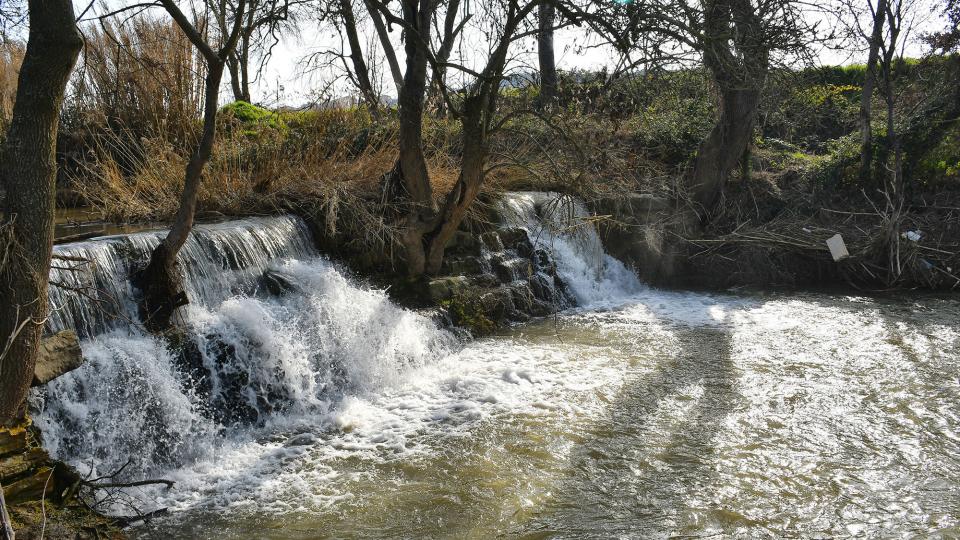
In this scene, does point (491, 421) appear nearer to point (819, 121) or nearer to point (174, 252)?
point (174, 252)

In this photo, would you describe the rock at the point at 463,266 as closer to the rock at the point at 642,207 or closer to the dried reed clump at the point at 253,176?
the dried reed clump at the point at 253,176

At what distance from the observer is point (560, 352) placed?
6605 mm

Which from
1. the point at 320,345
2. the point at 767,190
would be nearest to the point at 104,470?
the point at 320,345

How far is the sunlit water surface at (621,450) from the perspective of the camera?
3766mm

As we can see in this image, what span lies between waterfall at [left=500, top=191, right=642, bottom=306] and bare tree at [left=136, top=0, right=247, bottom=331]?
4193mm

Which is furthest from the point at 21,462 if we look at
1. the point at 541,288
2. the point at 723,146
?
the point at 723,146

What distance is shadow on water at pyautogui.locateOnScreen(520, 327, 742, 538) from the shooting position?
12.3 ft

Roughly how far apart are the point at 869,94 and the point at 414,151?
6359mm

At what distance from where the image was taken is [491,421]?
16.5 feet

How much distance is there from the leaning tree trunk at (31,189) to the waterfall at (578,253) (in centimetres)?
563

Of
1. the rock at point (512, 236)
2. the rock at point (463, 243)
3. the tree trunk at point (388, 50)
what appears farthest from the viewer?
the tree trunk at point (388, 50)

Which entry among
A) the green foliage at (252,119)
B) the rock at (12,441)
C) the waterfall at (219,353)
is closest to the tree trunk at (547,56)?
the waterfall at (219,353)

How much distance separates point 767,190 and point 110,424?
351 inches

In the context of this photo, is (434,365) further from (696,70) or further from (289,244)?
(696,70)
